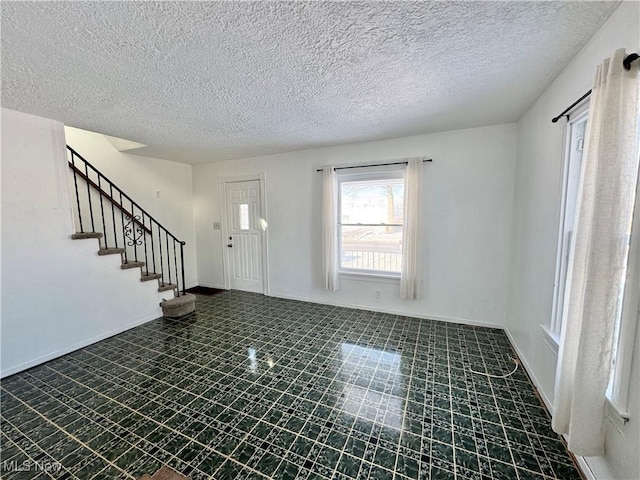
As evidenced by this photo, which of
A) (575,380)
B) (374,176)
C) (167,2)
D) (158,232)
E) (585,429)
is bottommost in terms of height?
(585,429)

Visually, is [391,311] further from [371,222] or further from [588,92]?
[588,92]

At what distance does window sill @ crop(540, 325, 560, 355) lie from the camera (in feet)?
6.13

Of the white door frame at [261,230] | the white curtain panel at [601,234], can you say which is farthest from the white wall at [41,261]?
the white curtain panel at [601,234]

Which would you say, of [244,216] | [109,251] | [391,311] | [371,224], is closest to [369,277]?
[391,311]

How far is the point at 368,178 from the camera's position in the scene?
3.87 meters

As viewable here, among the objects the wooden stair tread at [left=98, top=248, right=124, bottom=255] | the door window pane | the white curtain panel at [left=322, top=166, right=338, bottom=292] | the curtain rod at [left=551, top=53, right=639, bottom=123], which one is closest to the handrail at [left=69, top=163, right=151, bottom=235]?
the wooden stair tread at [left=98, top=248, right=124, bottom=255]

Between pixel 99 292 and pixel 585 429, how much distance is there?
443cm

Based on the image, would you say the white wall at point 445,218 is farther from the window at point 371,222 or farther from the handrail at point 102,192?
the handrail at point 102,192

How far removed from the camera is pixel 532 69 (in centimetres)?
190

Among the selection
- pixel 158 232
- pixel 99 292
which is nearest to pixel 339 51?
pixel 99 292

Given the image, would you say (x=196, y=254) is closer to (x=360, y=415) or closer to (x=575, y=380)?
(x=360, y=415)

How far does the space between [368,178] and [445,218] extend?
1.21 m

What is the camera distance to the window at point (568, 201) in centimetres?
184

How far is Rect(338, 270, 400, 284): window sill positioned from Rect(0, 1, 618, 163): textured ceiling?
2.09 m
